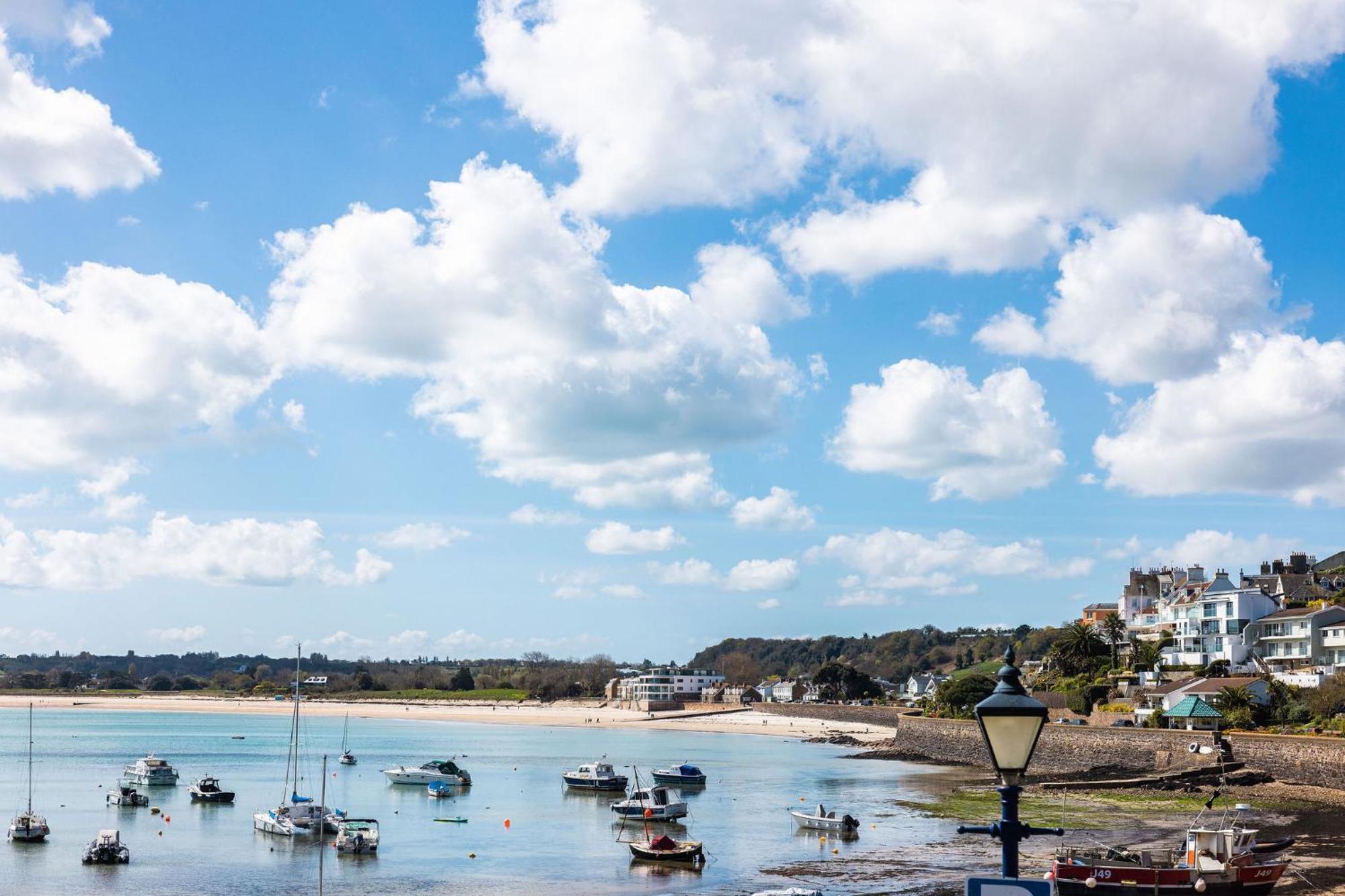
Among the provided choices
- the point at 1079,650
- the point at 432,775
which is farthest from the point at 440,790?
the point at 1079,650

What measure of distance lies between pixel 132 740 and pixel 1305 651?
13426cm

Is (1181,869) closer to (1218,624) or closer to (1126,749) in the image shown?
(1126,749)

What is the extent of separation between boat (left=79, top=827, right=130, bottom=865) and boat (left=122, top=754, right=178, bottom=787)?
35.6 meters

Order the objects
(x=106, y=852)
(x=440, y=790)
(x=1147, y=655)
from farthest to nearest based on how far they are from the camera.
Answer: (x=1147, y=655) < (x=440, y=790) < (x=106, y=852)

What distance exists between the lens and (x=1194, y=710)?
3091 inches

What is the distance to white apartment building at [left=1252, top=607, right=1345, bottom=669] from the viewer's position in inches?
3809

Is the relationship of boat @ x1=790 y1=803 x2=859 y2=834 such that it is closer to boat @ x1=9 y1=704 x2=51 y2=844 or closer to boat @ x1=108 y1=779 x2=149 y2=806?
boat @ x1=9 y1=704 x2=51 y2=844

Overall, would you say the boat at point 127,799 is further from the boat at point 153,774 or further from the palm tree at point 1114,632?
the palm tree at point 1114,632

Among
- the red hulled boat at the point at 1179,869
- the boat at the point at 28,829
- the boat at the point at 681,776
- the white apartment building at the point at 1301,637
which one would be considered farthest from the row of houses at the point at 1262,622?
the boat at the point at 28,829

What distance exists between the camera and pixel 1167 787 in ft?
238

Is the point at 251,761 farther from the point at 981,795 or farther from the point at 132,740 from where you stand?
the point at 981,795

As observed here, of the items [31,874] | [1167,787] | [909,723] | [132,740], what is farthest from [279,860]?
[132,740]

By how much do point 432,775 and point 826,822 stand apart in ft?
125

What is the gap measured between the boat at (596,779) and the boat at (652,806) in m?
14.9
